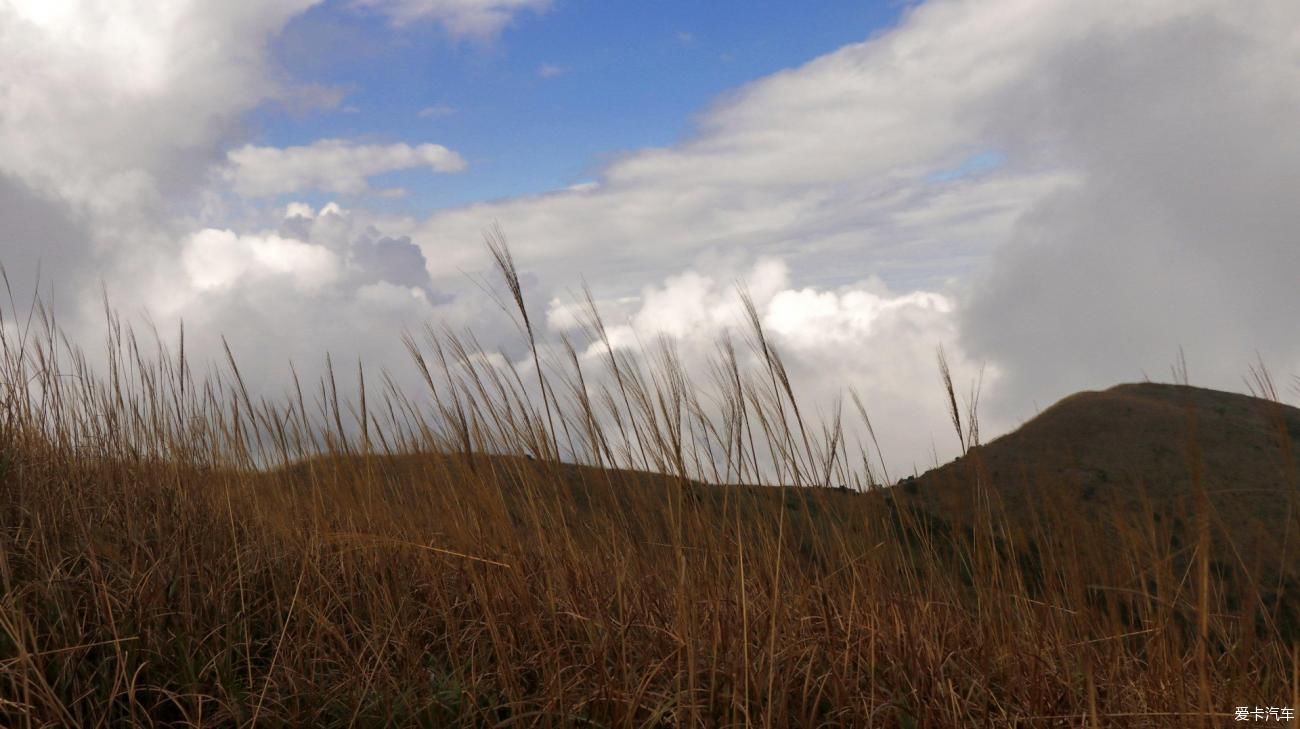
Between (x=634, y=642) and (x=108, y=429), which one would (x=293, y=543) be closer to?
(x=108, y=429)

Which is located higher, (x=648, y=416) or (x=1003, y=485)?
(x=648, y=416)

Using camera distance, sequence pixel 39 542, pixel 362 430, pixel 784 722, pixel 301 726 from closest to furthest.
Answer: pixel 784 722, pixel 301 726, pixel 39 542, pixel 362 430

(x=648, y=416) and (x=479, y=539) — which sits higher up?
(x=648, y=416)

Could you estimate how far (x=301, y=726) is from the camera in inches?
88.6

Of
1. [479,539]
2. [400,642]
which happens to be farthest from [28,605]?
[479,539]

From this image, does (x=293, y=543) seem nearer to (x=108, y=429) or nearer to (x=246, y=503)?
(x=246, y=503)

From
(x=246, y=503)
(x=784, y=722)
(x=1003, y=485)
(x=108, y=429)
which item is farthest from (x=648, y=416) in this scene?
(x=1003, y=485)

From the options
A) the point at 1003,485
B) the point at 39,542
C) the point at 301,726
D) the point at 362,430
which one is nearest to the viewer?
the point at 301,726

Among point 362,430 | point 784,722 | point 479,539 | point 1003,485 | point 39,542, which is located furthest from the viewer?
point 1003,485

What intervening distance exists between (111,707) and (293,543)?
1.13 m

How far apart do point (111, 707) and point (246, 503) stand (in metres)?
1.65

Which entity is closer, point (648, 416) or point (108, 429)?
point (648, 416)

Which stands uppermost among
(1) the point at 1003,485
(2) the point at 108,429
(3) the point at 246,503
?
(2) the point at 108,429

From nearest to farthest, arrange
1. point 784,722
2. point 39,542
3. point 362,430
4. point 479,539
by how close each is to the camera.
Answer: point 784,722, point 39,542, point 479,539, point 362,430
